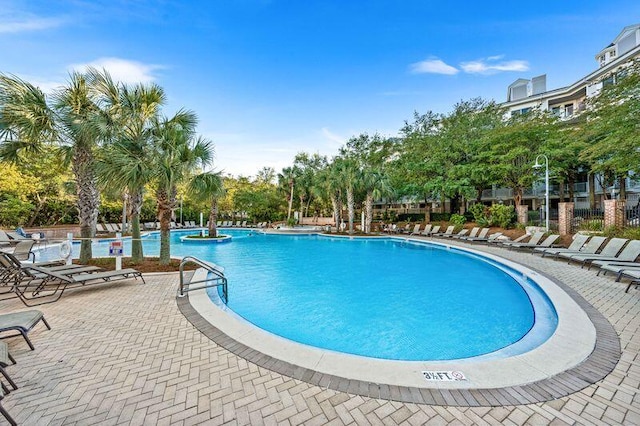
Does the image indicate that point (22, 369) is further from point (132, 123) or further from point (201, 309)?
point (132, 123)

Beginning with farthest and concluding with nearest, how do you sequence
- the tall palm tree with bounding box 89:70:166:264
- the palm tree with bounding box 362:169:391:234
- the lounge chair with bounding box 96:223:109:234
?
the lounge chair with bounding box 96:223:109:234
the palm tree with bounding box 362:169:391:234
the tall palm tree with bounding box 89:70:166:264

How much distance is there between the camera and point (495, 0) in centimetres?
1185

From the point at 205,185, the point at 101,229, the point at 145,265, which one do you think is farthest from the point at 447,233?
the point at 101,229

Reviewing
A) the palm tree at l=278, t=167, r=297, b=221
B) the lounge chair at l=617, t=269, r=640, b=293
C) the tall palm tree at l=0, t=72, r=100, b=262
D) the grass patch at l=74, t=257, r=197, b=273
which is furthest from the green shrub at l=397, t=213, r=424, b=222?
the tall palm tree at l=0, t=72, r=100, b=262

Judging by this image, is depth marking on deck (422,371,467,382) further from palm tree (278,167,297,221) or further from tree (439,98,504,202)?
palm tree (278,167,297,221)

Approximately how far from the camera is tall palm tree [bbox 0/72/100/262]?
700 cm

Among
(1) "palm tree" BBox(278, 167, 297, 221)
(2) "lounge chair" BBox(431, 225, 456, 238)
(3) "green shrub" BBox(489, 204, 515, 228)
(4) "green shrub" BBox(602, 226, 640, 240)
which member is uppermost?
(1) "palm tree" BBox(278, 167, 297, 221)

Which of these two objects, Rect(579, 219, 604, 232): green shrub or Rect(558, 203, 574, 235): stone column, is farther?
Rect(558, 203, 574, 235): stone column

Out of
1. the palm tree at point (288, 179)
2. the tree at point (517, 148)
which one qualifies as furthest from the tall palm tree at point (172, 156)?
the palm tree at point (288, 179)

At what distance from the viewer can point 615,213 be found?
11320 mm

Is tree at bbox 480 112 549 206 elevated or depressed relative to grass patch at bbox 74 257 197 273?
elevated

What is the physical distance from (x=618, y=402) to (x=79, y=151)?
12604 millimetres

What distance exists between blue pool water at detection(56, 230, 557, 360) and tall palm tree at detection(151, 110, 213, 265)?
2.98 meters

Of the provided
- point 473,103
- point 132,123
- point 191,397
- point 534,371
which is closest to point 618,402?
point 534,371
